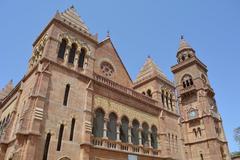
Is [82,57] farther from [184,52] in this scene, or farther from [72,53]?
[184,52]

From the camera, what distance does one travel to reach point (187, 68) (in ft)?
139

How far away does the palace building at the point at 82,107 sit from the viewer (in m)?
15.7

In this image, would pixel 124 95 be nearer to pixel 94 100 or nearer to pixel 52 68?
pixel 94 100

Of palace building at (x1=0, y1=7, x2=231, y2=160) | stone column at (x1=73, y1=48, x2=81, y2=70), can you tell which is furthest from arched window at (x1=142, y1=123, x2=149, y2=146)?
stone column at (x1=73, y1=48, x2=81, y2=70)

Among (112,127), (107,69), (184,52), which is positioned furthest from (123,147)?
(184,52)

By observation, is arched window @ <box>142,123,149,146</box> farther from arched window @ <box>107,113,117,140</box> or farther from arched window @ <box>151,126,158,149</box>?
arched window @ <box>107,113,117,140</box>

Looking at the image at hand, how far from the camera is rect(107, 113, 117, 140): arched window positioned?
1986 centimetres

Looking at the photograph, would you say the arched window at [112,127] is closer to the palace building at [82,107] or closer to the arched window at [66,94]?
the palace building at [82,107]

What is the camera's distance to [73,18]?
2312 cm

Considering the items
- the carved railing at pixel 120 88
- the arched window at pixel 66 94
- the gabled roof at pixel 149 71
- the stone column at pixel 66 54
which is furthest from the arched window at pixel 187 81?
the arched window at pixel 66 94

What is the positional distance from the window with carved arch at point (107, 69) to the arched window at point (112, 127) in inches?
228

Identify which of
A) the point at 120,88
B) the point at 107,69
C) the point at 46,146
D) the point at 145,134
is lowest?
the point at 46,146

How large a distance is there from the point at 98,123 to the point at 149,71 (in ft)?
44.4

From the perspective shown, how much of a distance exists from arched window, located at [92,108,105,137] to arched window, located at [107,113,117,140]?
3.01ft
